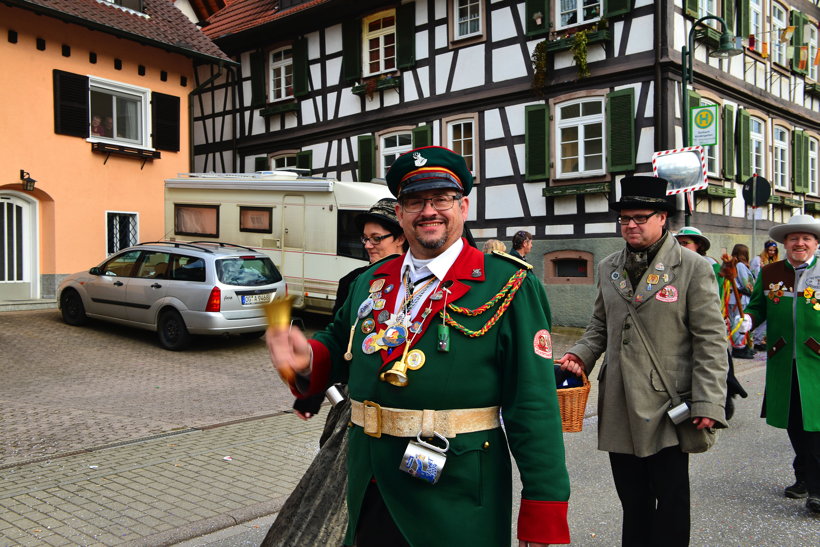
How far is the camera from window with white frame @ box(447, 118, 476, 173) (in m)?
17.9

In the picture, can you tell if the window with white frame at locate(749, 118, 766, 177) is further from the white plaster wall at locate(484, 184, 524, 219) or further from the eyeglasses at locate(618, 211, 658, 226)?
the eyeglasses at locate(618, 211, 658, 226)

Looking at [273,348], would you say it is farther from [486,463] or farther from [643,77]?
[643,77]

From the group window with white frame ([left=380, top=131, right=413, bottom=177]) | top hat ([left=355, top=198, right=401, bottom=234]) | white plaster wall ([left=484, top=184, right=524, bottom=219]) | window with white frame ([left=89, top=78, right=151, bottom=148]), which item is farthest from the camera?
window with white frame ([left=380, top=131, right=413, bottom=177])

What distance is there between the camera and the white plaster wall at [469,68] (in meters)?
17.4

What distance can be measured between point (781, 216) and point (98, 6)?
1741 centimetres

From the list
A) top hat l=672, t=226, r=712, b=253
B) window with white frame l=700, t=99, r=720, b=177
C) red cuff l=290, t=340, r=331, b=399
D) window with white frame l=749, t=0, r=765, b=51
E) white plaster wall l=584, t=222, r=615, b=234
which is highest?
window with white frame l=749, t=0, r=765, b=51

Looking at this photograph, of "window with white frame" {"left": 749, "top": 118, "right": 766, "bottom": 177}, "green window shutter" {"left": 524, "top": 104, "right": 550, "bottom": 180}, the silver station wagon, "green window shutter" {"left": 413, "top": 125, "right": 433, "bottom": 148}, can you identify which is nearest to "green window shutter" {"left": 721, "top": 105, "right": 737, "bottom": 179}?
"window with white frame" {"left": 749, "top": 118, "right": 766, "bottom": 177}

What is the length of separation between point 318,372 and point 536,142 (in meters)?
14.6

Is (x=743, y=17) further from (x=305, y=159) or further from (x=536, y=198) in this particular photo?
(x=305, y=159)

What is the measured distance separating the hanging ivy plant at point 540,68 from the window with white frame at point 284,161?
8.12 metres

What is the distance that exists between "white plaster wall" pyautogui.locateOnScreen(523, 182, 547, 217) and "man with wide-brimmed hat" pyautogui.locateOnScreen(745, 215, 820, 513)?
36.2ft

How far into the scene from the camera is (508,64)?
16938 mm

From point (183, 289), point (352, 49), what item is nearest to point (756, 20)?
point (352, 49)

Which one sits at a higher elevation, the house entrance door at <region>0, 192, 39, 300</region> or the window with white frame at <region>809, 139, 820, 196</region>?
the window with white frame at <region>809, 139, 820, 196</region>
